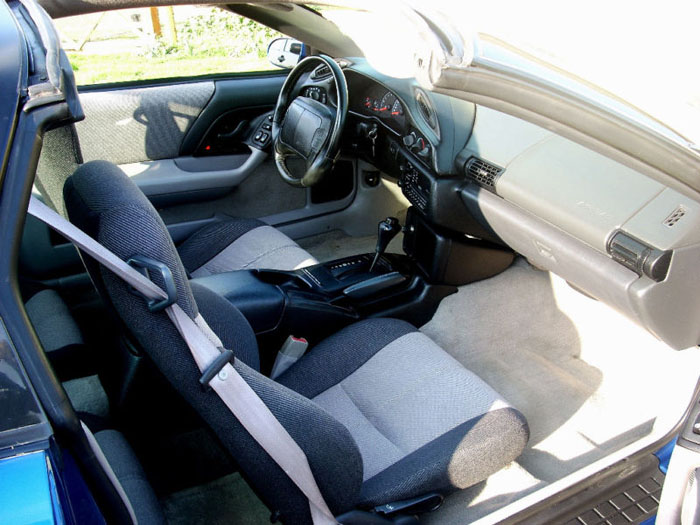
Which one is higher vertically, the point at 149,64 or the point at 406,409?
the point at 406,409

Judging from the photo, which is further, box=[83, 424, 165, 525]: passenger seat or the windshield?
box=[83, 424, 165, 525]: passenger seat

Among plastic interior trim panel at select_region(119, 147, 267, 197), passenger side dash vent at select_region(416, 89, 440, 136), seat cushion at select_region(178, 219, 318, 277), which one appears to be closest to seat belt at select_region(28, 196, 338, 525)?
seat cushion at select_region(178, 219, 318, 277)

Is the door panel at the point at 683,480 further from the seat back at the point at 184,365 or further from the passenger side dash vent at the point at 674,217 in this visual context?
the seat back at the point at 184,365

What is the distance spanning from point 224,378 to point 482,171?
4.03 feet

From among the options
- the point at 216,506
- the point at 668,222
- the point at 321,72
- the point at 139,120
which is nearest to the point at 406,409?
the point at 216,506

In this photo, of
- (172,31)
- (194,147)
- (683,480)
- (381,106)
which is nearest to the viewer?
(683,480)

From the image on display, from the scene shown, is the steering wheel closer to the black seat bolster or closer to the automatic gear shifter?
the automatic gear shifter

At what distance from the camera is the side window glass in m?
5.82

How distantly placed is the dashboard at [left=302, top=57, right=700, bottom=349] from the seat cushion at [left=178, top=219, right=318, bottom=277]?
1.64 feet

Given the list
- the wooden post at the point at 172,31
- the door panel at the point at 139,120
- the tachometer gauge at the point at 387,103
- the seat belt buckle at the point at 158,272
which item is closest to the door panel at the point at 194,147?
the door panel at the point at 139,120

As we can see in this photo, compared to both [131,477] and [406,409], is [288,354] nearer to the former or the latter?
[406,409]

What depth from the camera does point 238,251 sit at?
217 centimetres

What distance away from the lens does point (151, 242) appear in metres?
0.92

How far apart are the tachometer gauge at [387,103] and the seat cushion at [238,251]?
588 mm
